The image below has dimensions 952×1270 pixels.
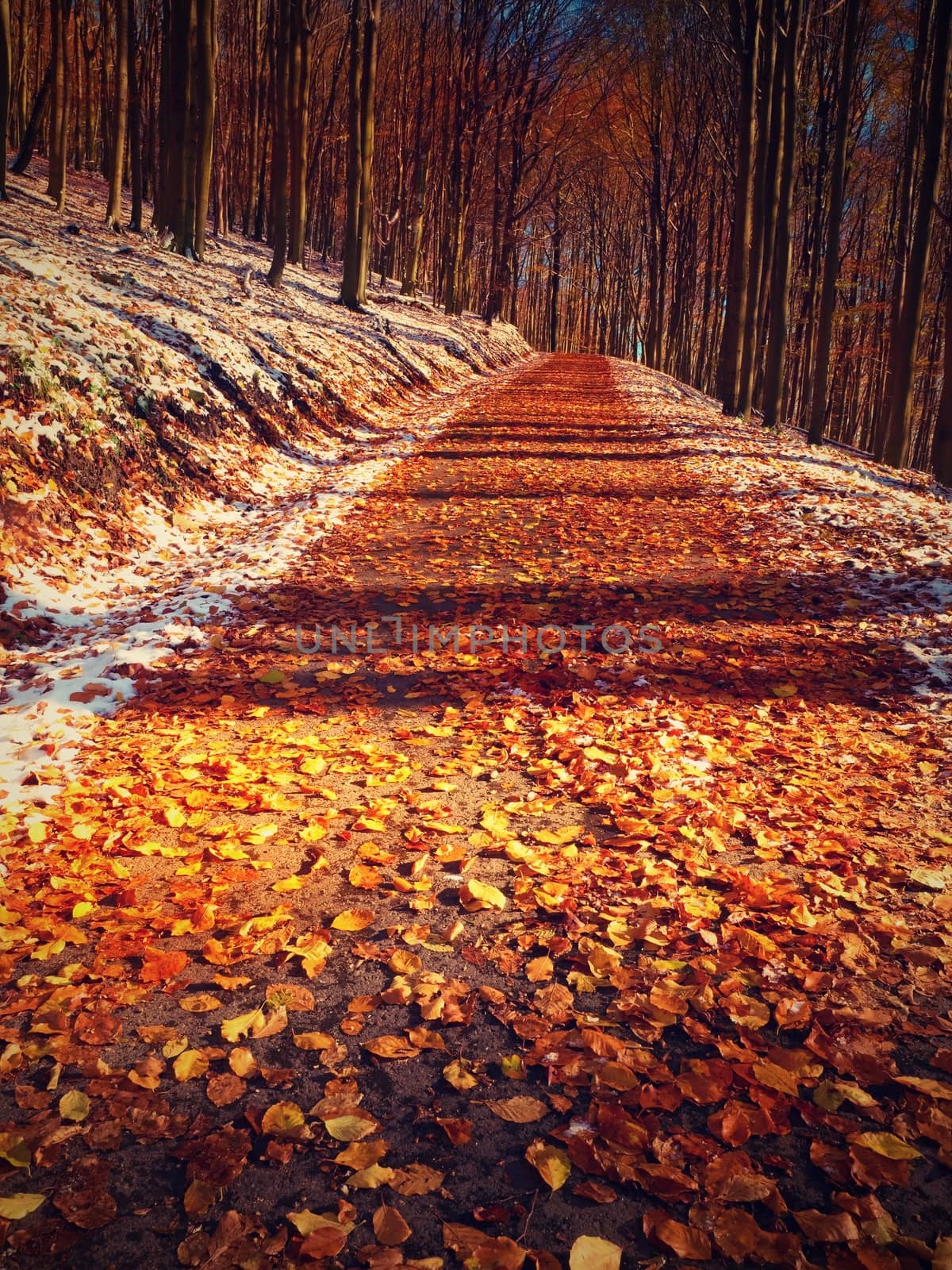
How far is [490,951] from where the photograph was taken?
2479mm

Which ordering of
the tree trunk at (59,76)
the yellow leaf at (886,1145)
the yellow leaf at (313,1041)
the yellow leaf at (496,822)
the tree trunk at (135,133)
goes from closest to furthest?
the yellow leaf at (886,1145)
the yellow leaf at (313,1041)
the yellow leaf at (496,822)
the tree trunk at (59,76)
the tree trunk at (135,133)

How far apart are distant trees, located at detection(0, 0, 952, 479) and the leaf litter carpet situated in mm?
11105

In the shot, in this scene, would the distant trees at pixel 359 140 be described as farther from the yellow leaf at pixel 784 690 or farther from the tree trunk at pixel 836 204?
the yellow leaf at pixel 784 690

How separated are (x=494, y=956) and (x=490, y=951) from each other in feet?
0.11

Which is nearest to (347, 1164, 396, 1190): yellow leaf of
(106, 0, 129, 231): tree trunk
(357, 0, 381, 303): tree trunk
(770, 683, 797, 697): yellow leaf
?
(770, 683, 797, 697): yellow leaf

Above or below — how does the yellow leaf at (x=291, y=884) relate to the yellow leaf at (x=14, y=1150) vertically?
above

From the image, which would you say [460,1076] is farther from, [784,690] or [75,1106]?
[784,690]

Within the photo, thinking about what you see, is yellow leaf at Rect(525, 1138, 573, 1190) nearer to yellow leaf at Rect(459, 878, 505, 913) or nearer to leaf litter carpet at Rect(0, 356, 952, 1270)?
leaf litter carpet at Rect(0, 356, 952, 1270)

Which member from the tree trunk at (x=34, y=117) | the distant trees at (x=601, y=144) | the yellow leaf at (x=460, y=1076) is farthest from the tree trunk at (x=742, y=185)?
the yellow leaf at (x=460, y=1076)

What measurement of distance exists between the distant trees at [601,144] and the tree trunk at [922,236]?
42 millimetres

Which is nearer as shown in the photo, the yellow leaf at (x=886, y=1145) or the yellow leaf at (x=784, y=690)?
the yellow leaf at (x=886, y=1145)

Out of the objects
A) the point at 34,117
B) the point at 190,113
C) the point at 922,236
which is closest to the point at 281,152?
the point at 190,113

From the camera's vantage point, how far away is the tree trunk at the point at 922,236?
433 inches

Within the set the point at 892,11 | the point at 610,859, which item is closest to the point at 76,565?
the point at 610,859
